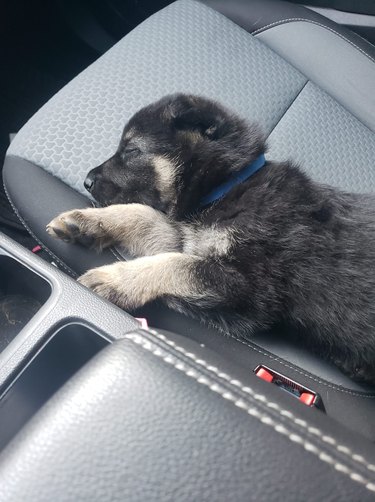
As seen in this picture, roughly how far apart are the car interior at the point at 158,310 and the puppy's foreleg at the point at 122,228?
0.16 ft

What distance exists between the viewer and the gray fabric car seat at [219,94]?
2.05 m

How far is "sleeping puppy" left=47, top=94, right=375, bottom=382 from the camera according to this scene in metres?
1.83

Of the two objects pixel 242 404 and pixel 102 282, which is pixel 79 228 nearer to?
pixel 102 282

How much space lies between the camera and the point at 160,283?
6.04 ft

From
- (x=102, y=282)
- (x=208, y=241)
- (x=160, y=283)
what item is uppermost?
(x=208, y=241)

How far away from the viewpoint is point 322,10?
300cm

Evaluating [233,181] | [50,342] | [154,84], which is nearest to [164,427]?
[50,342]

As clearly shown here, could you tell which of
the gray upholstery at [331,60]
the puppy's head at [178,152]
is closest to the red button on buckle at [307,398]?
the puppy's head at [178,152]

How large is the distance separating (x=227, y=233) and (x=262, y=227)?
0.13 meters

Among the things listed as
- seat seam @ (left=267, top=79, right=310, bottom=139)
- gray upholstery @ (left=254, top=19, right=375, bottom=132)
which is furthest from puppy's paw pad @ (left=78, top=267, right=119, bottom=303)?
gray upholstery @ (left=254, top=19, right=375, bottom=132)

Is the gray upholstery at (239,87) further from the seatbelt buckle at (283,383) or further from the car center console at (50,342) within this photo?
the seatbelt buckle at (283,383)

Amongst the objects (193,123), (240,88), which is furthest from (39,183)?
(240,88)

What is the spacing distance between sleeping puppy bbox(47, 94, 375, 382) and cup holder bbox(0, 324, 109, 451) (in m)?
0.48

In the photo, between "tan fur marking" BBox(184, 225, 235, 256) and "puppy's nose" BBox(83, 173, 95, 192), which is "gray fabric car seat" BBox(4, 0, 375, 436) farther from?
"tan fur marking" BBox(184, 225, 235, 256)
